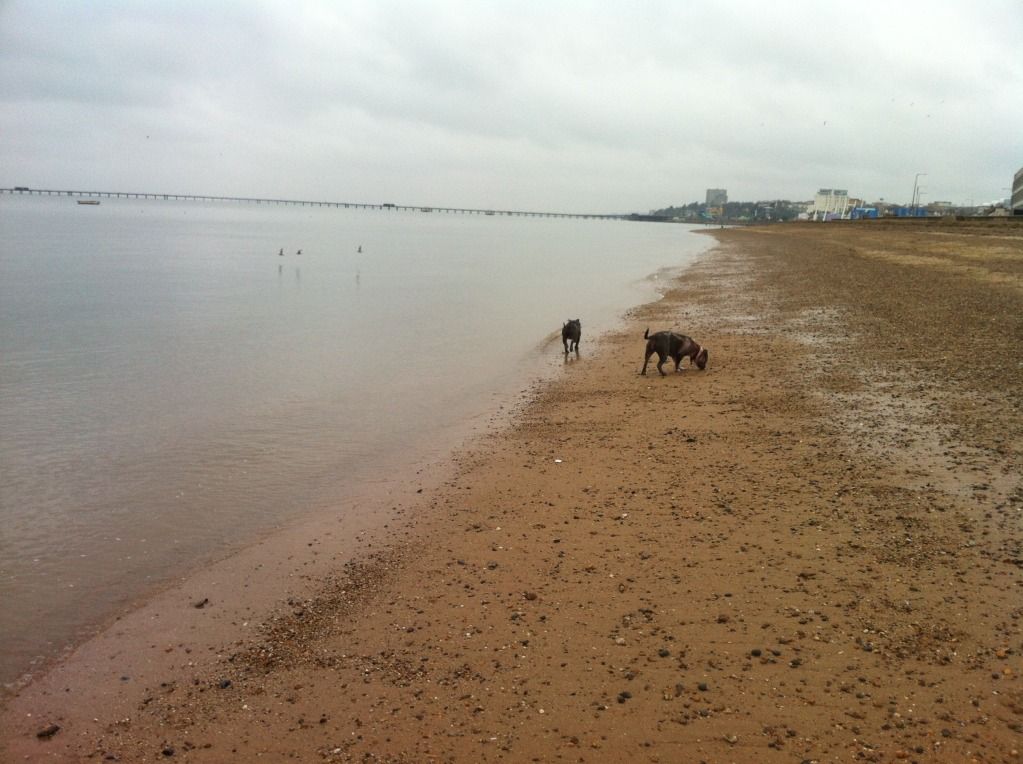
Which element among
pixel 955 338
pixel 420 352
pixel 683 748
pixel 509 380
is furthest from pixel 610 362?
pixel 683 748

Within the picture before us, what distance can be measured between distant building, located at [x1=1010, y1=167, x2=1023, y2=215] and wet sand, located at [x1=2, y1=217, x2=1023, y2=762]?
9147 centimetres

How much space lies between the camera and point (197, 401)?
13.2 m

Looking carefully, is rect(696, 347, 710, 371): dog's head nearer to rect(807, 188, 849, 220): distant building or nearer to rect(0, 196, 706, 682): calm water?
rect(0, 196, 706, 682): calm water

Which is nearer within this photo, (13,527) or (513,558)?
(513,558)

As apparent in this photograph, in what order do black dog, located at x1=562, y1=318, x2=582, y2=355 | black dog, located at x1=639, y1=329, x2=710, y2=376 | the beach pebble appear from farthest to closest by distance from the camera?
black dog, located at x1=562, y1=318, x2=582, y2=355 → black dog, located at x1=639, y1=329, x2=710, y2=376 → the beach pebble

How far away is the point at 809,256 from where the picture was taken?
4412 cm

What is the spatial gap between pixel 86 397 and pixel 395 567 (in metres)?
10.1

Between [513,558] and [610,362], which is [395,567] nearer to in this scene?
[513,558]

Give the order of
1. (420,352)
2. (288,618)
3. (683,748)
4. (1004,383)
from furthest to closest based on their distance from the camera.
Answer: (420,352) < (1004,383) < (288,618) < (683,748)

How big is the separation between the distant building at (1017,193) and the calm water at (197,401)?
237 ft

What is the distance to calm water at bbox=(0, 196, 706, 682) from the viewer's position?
7.04m

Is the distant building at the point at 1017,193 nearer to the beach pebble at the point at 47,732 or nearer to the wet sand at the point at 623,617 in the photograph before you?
the wet sand at the point at 623,617

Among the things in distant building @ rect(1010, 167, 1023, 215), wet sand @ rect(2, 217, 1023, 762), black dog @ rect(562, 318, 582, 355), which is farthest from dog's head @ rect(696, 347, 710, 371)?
distant building @ rect(1010, 167, 1023, 215)

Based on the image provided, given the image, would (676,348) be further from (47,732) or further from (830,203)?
(830,203)
